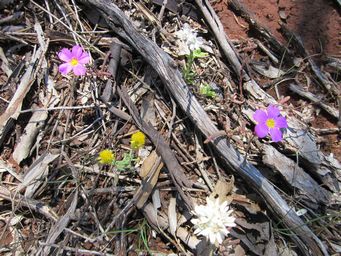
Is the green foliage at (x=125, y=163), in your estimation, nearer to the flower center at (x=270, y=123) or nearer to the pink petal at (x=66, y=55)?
the pink petal at (x=66, y=55)

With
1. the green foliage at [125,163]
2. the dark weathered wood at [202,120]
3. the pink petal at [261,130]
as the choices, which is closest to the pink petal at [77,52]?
the dark weathered wood at [202,120]

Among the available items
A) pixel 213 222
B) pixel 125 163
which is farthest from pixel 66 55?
pixel 213 222

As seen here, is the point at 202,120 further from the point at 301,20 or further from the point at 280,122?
the point at 301,20

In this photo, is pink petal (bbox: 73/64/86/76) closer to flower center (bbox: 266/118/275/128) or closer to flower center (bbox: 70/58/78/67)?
flower center (bbox: 70/58/78/67)

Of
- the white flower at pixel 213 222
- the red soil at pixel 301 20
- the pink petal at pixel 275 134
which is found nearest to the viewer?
the white flower at pixel 213 222

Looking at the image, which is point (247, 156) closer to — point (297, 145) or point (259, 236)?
point (297, 145)

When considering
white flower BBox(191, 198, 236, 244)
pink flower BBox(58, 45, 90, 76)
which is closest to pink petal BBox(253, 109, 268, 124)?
white flower BBox(191, 198, 236, 244)
